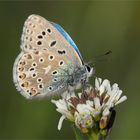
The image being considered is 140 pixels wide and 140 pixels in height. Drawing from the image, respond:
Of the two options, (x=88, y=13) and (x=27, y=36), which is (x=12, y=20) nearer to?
(x=88, y=13)

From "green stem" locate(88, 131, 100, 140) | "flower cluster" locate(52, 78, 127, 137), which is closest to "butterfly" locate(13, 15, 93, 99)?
"flower cluster" locate(52, 78, 127, 137)

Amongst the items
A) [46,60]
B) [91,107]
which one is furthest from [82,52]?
[91,107]

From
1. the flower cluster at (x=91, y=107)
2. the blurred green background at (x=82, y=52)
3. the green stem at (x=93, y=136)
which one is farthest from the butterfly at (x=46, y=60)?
the blurred green background at (x=82, y=52)

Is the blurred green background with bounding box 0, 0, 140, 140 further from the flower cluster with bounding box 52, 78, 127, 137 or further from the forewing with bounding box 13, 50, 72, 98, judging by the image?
the flower cluster with bounding box 52, 78, 127, 137

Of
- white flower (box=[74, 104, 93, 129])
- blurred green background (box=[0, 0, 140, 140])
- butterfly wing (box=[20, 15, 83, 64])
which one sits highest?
butterfly wing (box=[20, 15, 83, 64])

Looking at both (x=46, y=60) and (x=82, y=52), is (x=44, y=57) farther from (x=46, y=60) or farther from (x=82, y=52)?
(x=82, y=52)

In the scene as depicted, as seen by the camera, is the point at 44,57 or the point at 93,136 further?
the point at 44,57

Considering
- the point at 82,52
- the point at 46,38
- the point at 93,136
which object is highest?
the point at 46,38

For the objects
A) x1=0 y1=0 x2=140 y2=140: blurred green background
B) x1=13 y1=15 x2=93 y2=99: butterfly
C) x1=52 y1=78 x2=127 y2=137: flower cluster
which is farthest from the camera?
x1=0 y1=0 x2=140 y2=140: blurred green background

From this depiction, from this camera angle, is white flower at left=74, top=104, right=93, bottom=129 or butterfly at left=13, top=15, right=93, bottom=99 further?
butterfly at left=13, top=15, right=93, bottom=99
